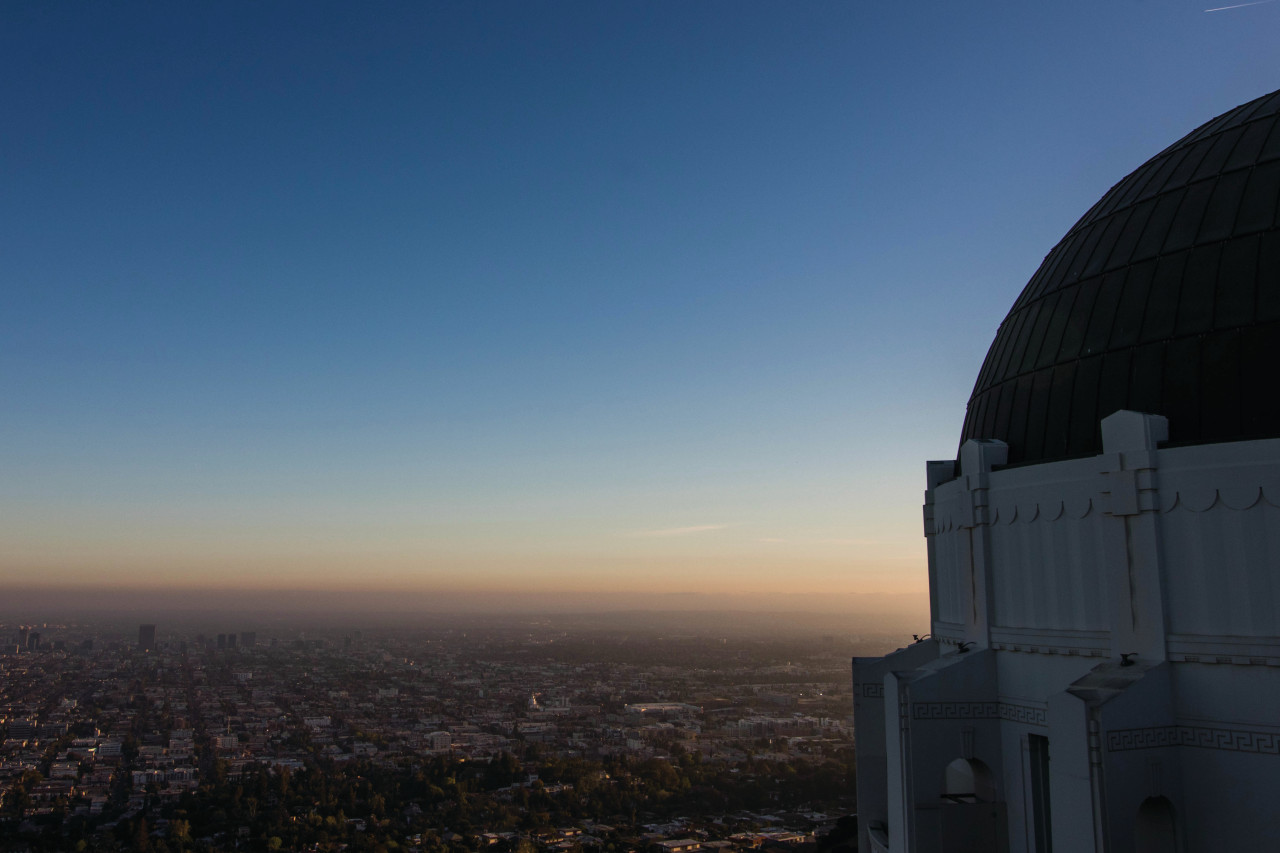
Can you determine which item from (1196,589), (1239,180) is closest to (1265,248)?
(1239,180)

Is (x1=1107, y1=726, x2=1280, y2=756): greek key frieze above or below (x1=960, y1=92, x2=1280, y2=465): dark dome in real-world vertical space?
below

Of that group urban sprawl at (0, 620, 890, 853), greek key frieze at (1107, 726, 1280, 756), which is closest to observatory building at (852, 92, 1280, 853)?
greek key frieze at (1107, 726, 1280, 756)

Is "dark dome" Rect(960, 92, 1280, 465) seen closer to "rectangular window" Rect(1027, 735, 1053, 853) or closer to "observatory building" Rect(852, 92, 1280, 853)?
"observatory building" Rect(852, 92, 1280, 853)

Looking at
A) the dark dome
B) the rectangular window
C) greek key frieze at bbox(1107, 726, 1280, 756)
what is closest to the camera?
greek key frieze at bbox(1107, 726, 1280, 756)

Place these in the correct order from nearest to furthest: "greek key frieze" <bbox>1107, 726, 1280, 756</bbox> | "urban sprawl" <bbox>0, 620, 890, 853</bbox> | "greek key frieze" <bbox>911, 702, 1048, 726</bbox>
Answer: "greek key frieze" <bbox>1107, 726, 1280, 756</bbox>, "greek key frieze" <bbox>911, 702, 1048, 726</bbox>, "urban sprawl" <bbox>0, 620, 890, 853</bbox>

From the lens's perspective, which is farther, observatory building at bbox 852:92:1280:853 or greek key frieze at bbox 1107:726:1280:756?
observatory building at bbox 852:92:1280:853

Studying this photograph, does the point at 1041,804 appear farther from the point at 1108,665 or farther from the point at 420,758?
the point at 420,758

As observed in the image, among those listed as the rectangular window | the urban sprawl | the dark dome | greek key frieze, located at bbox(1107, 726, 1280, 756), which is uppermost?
the dark dome

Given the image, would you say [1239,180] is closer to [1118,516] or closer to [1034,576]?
[1118,516]
